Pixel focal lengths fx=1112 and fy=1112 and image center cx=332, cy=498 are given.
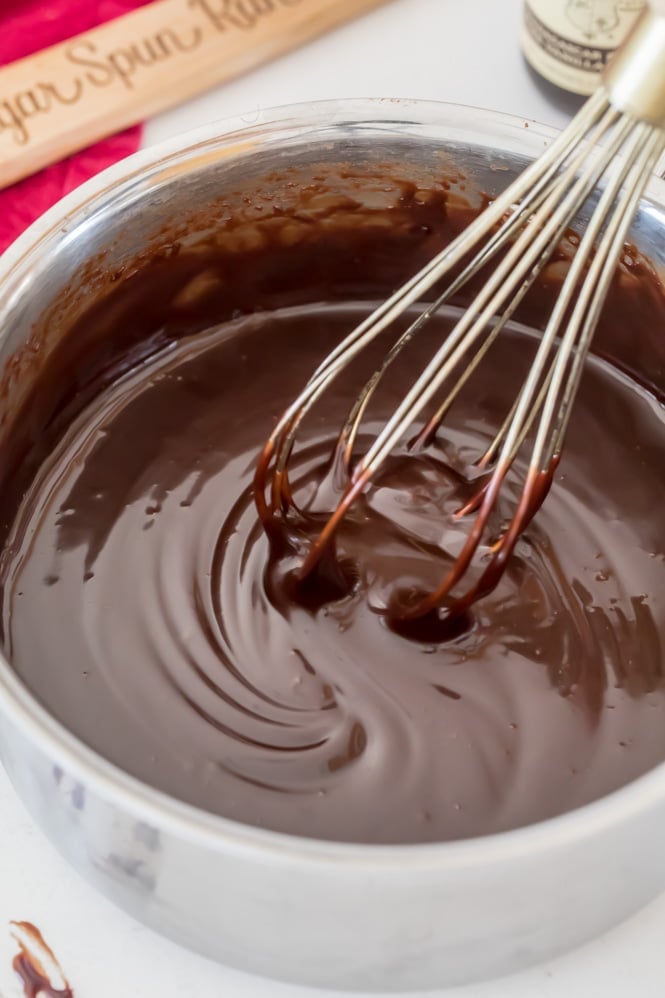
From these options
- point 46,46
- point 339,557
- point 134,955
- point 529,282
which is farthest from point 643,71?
point 46,46

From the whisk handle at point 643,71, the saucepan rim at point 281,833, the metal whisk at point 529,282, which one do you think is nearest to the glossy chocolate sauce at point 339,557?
the metal whisk at point 529,282

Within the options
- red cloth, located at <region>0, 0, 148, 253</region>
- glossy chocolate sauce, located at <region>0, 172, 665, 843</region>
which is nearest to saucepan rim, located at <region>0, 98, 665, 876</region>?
glossy chocolate sauce, located at <region>0, 172, 665, 843</region>

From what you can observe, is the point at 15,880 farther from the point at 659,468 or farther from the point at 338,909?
the point at 659,468

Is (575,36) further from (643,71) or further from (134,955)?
(134,955)

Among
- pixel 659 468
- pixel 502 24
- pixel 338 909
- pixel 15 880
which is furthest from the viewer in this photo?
pixel 502 24

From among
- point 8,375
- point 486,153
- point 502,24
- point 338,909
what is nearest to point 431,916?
point 338,909

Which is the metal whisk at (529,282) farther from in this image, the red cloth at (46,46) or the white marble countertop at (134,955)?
the red cloth at (46,46)

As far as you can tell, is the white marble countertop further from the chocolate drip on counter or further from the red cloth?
the red cloth
